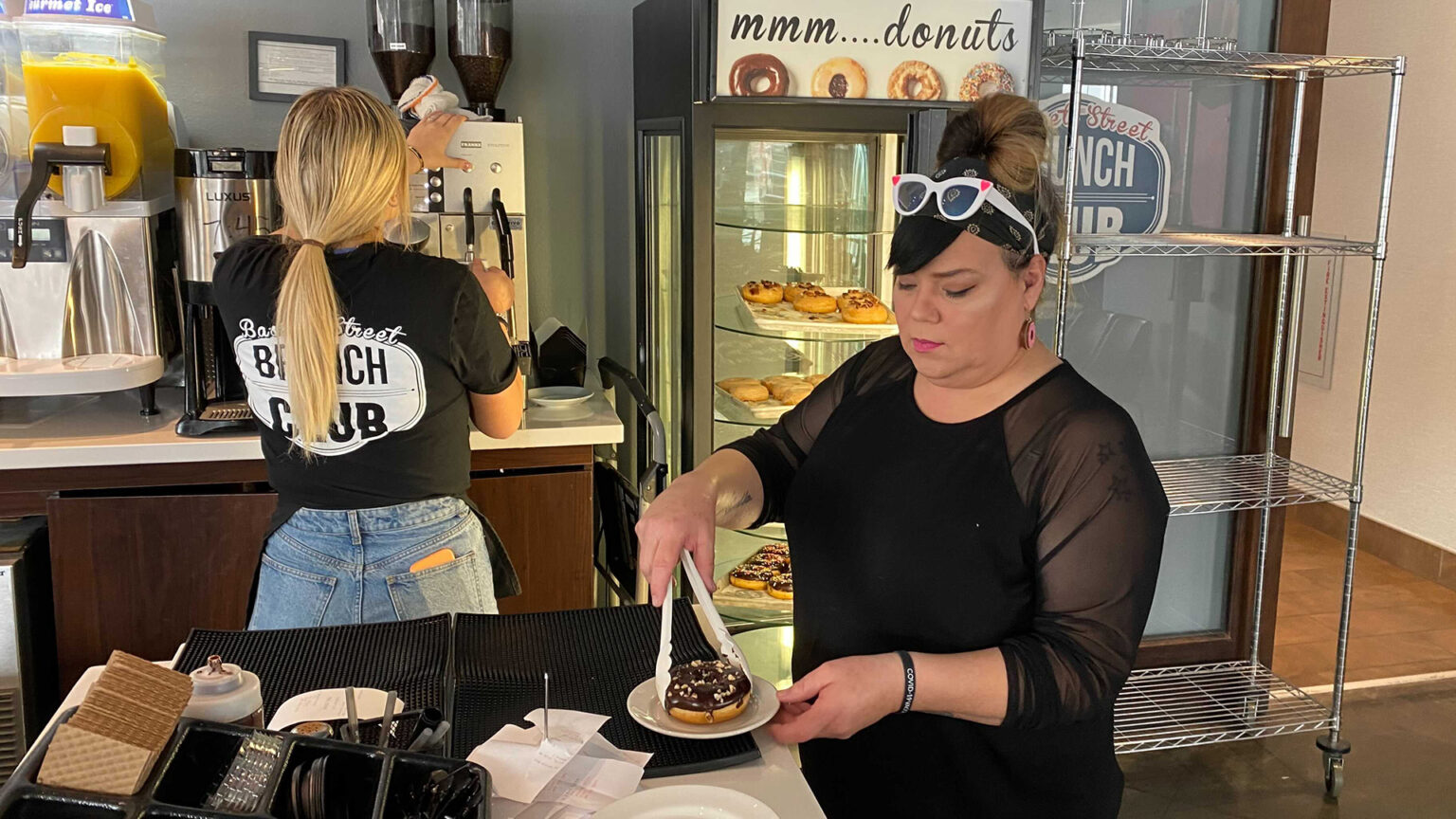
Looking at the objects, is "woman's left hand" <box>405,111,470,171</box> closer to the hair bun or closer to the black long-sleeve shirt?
the black long-sleeve shirt

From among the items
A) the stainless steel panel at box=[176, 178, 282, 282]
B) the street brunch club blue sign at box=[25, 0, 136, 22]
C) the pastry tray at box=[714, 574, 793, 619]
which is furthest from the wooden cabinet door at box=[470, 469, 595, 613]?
the street brunch club blue sign at box=[25, 0, 136, 22]

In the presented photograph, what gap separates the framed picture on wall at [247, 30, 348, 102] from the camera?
9.98 ft

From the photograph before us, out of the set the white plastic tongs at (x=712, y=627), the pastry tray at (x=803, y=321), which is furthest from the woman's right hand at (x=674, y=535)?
the pastry tray at (x=803, y=321)

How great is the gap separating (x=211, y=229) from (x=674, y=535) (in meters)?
1.65

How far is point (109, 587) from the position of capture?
2.56m

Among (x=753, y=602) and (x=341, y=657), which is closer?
(x=341, y=657)

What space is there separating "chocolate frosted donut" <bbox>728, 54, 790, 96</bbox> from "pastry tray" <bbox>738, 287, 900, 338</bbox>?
1.71 ft

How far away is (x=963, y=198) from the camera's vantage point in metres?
1.42

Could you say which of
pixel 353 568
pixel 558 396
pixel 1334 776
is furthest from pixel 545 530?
pixel 1334 776

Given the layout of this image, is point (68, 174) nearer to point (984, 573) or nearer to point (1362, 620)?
point (984, 573)

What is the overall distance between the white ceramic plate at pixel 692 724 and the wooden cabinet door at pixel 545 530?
1.42 metres

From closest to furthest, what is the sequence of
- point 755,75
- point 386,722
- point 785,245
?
point 386,722, point 755,75, point 785,245

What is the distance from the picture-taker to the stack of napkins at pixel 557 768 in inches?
45.8

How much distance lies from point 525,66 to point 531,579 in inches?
57.1
